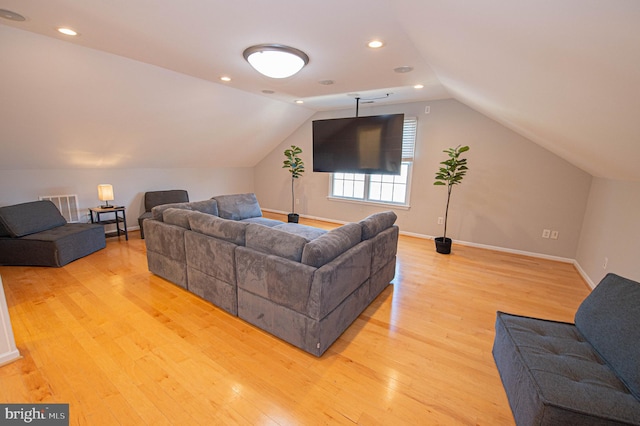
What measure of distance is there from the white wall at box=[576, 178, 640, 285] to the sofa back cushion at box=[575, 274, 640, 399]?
3.32 feet

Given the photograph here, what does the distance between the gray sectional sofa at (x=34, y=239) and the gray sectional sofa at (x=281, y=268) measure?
1355 millimetres

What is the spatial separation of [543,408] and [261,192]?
684 cm

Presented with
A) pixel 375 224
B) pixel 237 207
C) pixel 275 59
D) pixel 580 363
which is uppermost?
pixel 275 59

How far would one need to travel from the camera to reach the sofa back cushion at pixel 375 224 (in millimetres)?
2632

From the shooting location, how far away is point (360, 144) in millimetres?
4871

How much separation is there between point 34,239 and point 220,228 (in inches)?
112

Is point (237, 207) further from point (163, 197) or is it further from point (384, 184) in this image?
point (384, 184)

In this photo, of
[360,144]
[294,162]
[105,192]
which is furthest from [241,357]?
[294,162]

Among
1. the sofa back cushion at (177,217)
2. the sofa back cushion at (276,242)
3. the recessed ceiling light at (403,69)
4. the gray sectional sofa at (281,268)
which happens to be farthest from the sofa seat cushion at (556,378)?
the sofa back cushion at (177,217)

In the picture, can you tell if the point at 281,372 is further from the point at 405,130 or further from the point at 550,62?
the point at 405,130

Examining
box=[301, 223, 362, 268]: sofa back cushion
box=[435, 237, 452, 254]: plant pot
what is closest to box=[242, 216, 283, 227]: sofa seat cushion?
box=[301, 223, 362, 268]: sofa back cushion

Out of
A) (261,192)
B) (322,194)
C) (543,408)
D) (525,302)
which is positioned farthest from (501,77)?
(261,192)

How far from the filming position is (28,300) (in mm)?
2660

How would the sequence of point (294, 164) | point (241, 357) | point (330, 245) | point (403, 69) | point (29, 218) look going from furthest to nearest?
point (294, 164)
point (29, 218)
point (403, 69)
point (330, 245)
point (241, 357)
